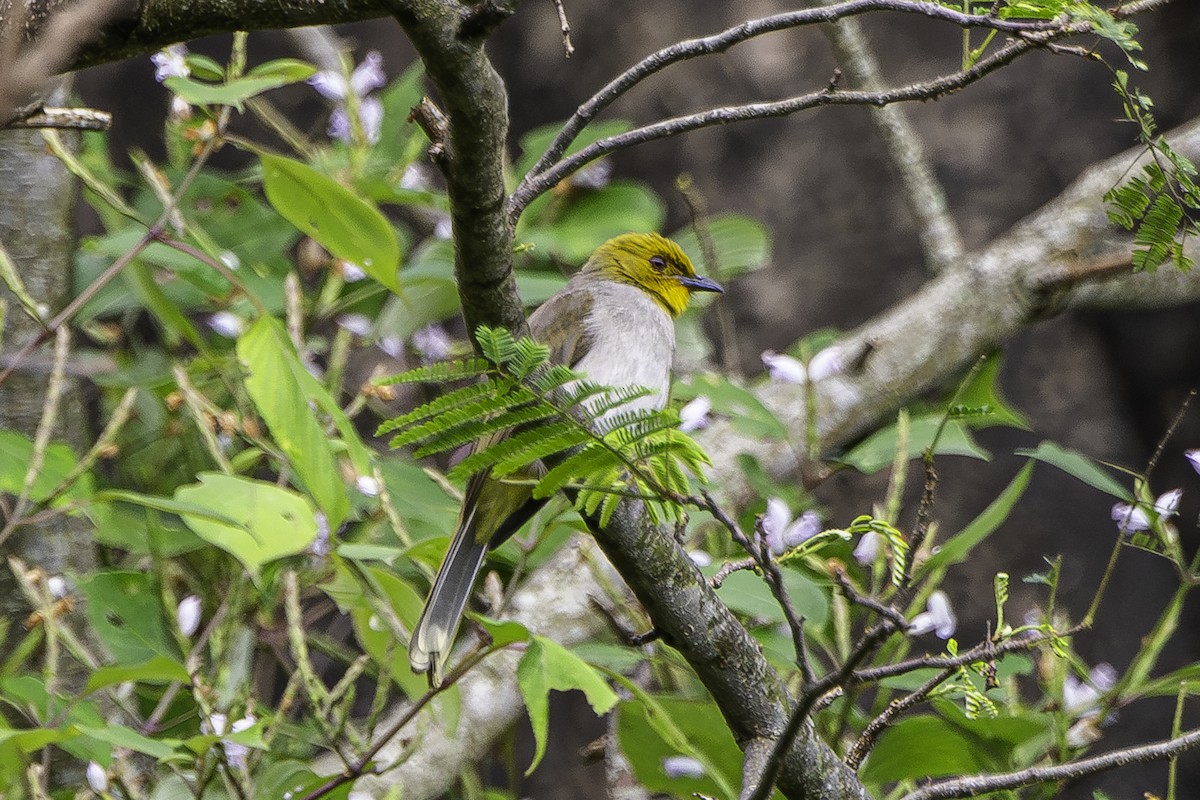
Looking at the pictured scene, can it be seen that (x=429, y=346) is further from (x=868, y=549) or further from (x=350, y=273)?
(x=868, y=549)

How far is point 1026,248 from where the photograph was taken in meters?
4.43

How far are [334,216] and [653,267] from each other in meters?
1.70

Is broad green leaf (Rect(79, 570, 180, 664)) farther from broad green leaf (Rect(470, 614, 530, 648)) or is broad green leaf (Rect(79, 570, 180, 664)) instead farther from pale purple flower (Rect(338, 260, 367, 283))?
pale purple flower (Rect(338, 260, 367, 283))

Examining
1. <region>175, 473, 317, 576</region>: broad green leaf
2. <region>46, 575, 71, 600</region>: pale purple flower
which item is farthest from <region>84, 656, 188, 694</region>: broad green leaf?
<region>46, 575, 71, 600</region>: pale purple flower

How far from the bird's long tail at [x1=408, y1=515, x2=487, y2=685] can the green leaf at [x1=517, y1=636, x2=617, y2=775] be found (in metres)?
0.34

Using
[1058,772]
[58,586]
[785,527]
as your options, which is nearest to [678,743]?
[1058,772]

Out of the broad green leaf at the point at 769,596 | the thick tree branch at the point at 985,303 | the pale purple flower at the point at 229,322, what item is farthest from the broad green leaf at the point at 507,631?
the thick tree branch at the point at 985,303

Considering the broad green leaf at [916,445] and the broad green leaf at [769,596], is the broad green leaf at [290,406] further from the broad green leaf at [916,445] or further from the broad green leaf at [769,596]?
the broad green leaf at [916,445]

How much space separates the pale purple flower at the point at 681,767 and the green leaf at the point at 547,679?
1.47ft

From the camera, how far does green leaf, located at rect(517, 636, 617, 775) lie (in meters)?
1.97

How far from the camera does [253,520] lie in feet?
6.51

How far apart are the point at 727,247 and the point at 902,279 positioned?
4.73ft

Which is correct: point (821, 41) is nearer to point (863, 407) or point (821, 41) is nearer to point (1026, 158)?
point (1026, 158)

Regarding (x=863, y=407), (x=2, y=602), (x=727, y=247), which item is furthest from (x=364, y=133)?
(x=863, y=407)
